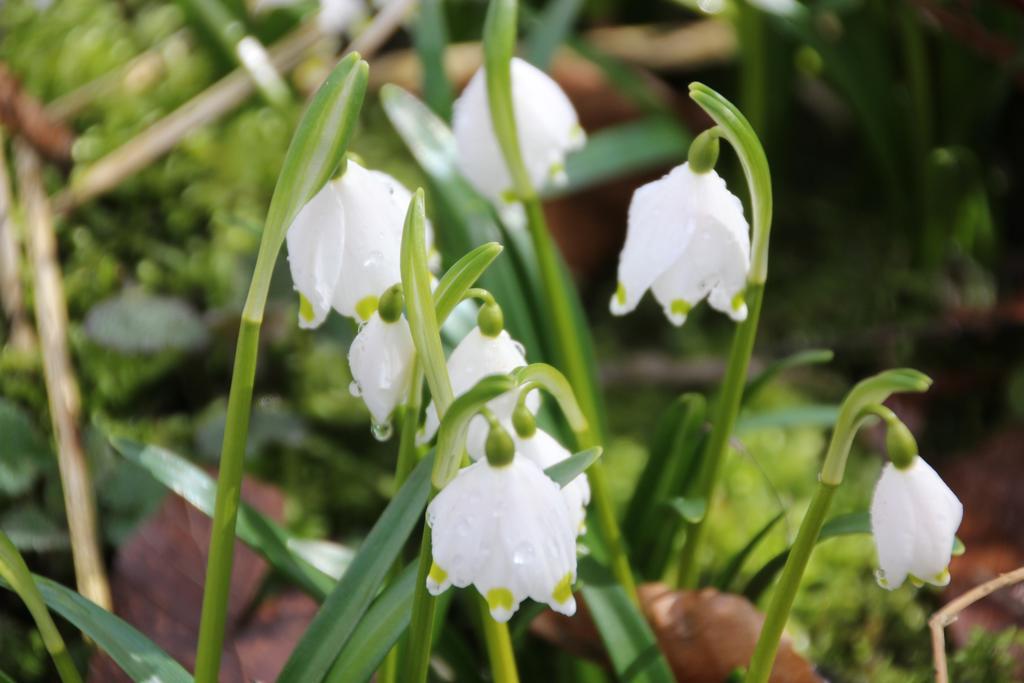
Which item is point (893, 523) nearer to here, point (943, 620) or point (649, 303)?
point (943, 620)

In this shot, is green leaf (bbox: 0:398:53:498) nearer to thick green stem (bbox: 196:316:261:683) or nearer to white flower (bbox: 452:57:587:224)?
thick green stem (bbox: 196:316:261:683)

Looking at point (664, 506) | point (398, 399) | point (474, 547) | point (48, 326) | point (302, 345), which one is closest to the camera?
point (474, 547)

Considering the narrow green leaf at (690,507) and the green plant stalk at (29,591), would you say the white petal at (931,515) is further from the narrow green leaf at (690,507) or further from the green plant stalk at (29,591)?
the green plant stalk at (29,591)

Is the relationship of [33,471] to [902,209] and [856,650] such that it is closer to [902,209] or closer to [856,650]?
[856,650]

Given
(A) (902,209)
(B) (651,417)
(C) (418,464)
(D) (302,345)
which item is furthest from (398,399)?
(A) (902,209)

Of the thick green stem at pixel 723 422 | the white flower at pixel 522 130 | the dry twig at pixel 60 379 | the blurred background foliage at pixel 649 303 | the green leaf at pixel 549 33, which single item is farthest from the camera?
the green leaf at pixel 549 33

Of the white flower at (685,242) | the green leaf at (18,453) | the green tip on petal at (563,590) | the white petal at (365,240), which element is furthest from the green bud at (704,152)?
the green leaf at (18,453)

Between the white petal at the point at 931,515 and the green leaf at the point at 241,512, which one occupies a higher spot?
the green leaf at the point at 241,512
